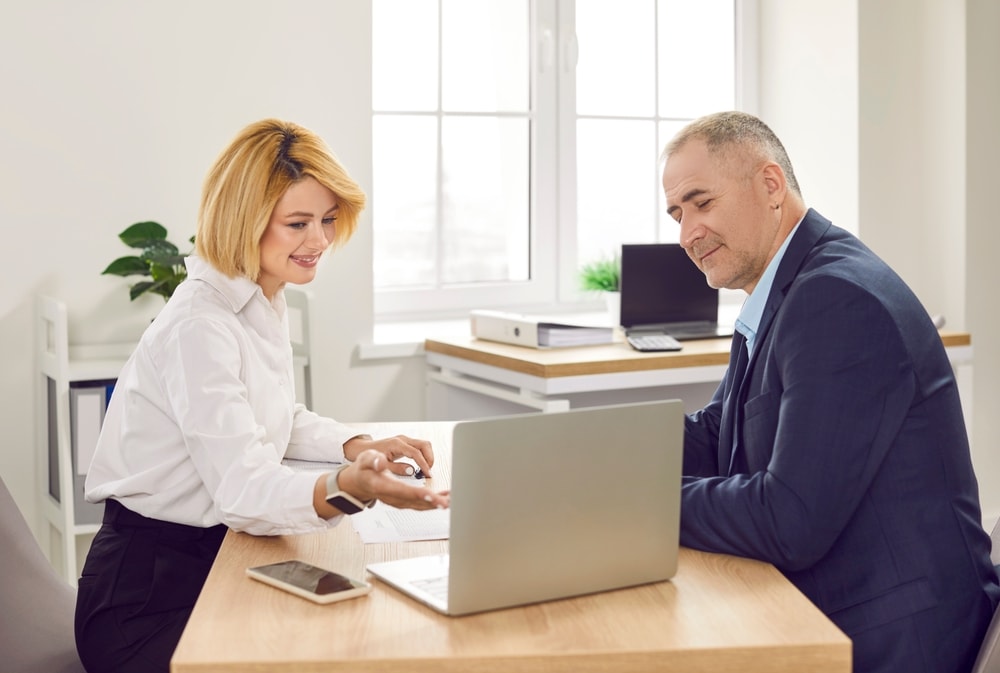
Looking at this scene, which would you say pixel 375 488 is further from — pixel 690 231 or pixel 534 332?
pixel 534 332

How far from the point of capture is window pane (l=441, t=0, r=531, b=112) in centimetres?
356

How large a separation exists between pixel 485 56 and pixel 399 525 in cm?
243

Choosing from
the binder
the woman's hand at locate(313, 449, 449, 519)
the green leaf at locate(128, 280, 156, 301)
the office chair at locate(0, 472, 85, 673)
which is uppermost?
the green leaf at locate(128, 280, 156, 301)

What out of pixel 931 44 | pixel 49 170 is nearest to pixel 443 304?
pixel 49 170

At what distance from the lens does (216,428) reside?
4.74 ft

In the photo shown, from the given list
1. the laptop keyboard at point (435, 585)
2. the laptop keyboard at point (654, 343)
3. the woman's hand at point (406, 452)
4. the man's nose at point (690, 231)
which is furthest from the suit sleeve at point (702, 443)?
the laptop keyboard at point (654, 343)

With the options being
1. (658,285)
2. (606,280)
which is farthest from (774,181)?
(606,280)

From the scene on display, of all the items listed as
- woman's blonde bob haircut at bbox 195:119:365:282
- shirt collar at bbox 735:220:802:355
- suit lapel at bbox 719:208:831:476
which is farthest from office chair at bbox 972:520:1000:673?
woman's blonde bob haircut at bbox 195:119:365:282

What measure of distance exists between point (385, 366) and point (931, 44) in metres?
2.05

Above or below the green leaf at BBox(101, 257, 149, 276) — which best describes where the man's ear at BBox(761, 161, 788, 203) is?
above

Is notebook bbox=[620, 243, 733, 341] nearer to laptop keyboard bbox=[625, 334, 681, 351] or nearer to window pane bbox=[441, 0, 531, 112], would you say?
laptop keyboard bbox=[625, 334, 681, 351]

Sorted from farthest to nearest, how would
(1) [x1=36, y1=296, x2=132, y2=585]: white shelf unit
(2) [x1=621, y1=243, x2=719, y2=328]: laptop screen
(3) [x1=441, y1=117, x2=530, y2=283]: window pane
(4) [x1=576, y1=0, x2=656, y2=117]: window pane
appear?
(4) [x1=576, y1=0, x2=656, y2=117]: window pane < (3) [x1=441, y1=117, x2=530, y2=283]: window pane < (2) [x1=621, y1=243, x2=719, y2=328]: laptop screen < (1) [x1=36, y1=296, x2=132, y2=585]: white shelf unit

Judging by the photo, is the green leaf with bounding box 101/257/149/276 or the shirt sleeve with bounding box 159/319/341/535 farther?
the green leaf with bounding box 101/257/149/276

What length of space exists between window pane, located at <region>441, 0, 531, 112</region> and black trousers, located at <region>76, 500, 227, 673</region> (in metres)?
2.25
